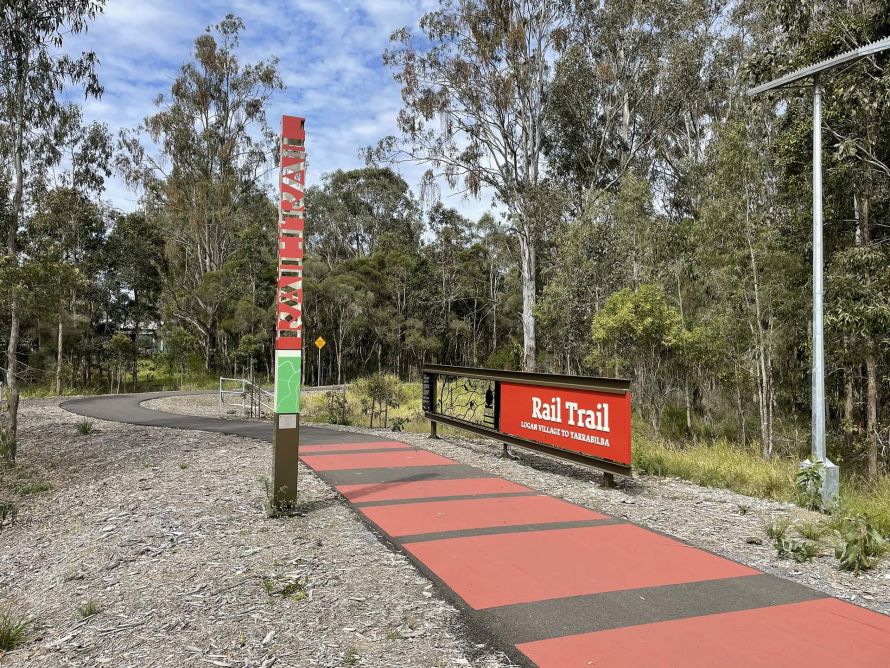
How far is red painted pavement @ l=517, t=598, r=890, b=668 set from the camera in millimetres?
3100

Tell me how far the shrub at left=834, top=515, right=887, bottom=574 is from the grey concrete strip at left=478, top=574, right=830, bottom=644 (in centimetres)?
62

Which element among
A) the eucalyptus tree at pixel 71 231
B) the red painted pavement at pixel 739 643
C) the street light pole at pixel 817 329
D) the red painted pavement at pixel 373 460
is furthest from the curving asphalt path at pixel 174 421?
the red painted pavement at pixel 739 643

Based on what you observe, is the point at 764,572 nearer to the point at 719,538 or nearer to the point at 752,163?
the point at 719,538

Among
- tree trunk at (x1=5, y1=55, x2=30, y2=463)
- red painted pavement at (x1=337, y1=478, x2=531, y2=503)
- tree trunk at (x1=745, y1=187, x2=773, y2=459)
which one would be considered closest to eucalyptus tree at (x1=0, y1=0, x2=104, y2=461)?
tree trunk at (x1=5, y1=55, x2=30, y2=463)

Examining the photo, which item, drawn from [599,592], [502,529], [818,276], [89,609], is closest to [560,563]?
[599,592]

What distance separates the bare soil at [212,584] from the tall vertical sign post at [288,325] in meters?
0.45

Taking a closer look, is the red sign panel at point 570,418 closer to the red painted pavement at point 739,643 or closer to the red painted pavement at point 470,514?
the red painted pavement at point 470,514

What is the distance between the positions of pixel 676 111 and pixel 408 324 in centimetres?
2104

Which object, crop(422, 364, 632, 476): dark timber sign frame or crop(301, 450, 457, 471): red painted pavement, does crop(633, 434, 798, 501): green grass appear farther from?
crop(301, 450, 457, 471): red painted pavement

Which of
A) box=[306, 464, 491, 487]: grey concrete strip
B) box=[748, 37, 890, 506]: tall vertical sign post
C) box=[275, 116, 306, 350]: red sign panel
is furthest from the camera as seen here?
box=[306, 464, 491, 487]: grey concrete strip

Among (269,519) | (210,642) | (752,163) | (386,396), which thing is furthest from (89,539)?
(752,163)

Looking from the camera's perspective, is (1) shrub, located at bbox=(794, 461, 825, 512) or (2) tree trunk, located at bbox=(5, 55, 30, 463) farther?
(2) tree trunk, located at bbox=(5, 55, 30, 463)

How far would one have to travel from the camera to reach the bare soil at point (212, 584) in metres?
3.26

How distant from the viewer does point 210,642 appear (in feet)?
10.9
